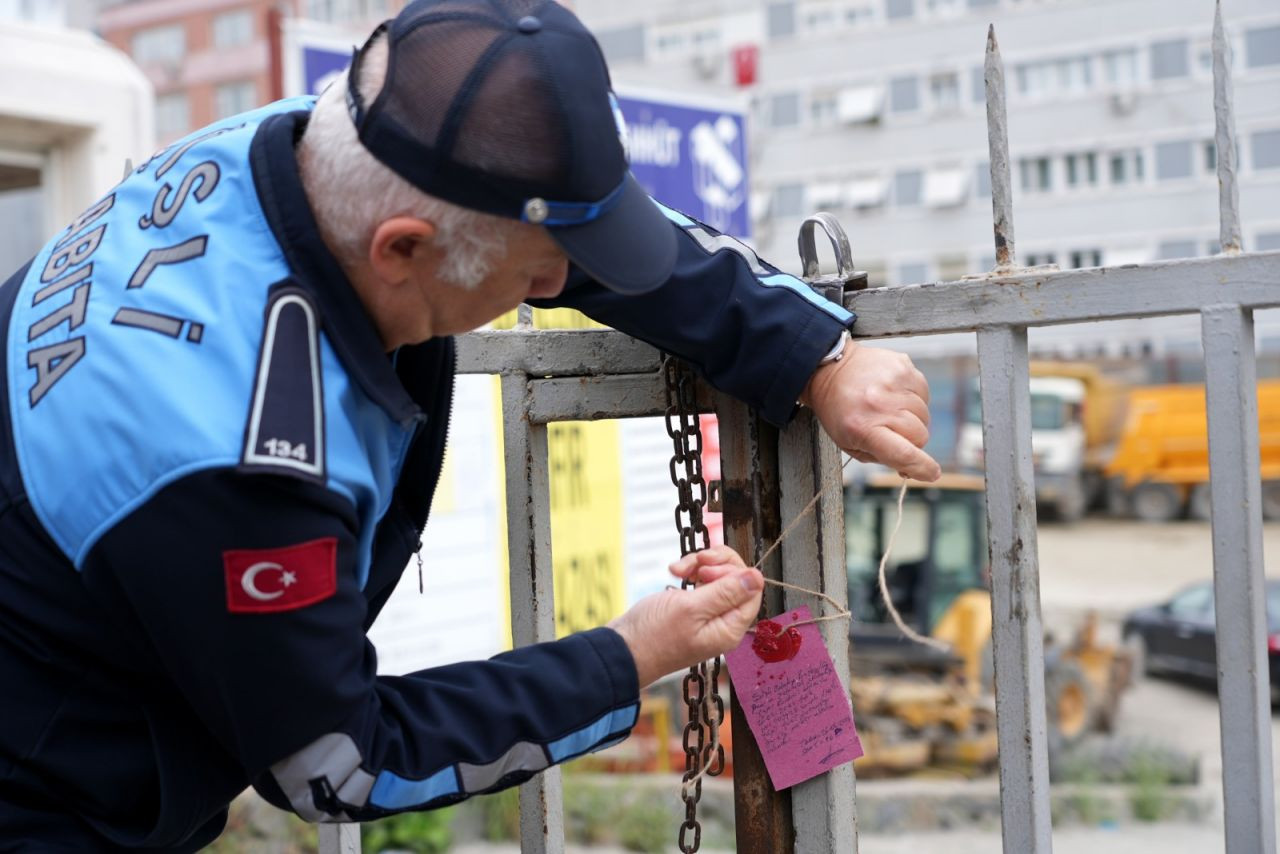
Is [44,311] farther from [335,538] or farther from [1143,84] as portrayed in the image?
[1143,84]

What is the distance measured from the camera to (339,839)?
203 cm

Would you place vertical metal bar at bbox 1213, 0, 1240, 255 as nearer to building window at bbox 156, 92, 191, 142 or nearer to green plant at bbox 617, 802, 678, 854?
green plant at bbox 617, 802, 678, 854

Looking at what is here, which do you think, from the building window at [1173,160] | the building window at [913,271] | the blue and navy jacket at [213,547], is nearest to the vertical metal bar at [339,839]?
the blue and navy jacket at [213,547]

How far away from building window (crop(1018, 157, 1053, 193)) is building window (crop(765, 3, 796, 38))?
22.7 feet

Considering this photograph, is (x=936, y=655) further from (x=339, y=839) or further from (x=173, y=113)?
(x=173, y=113)

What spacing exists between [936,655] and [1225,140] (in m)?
9.25

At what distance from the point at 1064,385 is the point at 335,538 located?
79.3 ft

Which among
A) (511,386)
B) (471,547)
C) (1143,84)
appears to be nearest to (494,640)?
(471,547)

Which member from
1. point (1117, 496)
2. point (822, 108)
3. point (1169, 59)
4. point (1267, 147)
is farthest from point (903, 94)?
point (1117, 496)

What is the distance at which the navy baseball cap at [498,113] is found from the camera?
131cm

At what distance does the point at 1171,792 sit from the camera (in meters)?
8.50

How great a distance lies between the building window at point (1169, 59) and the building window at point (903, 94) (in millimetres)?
5422

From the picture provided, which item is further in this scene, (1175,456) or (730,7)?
(730,7)

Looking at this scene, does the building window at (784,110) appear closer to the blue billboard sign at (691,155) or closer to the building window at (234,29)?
the building window at (234,29)
